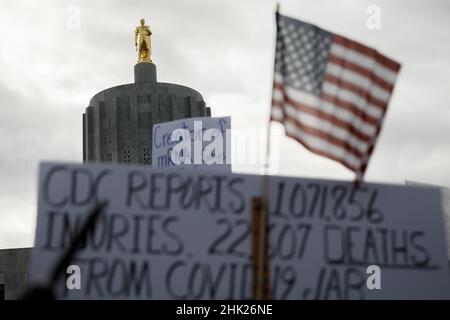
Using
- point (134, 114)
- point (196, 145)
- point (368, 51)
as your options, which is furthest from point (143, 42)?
point (368, 51)

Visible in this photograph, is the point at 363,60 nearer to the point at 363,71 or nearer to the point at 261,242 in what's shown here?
the point at 363,71

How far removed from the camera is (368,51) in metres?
8.16

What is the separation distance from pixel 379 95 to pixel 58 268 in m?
4.31

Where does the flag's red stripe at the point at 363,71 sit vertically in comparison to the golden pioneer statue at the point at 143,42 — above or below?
below

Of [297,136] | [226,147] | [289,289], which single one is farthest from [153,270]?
[226,147]

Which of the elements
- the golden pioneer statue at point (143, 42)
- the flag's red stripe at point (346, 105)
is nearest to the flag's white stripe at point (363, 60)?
the flag's red stripe at point (346, 105)

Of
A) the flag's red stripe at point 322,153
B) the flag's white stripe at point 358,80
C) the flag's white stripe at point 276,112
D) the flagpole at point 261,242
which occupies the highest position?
the flag's white stripe at point 358,80

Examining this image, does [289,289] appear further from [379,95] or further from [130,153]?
[130,153]

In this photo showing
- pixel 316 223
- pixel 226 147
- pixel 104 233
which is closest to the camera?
pixel 104 233

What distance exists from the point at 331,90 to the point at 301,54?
432mm

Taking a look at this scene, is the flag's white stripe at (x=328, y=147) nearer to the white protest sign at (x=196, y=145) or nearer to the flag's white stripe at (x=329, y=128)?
the flag's white stripe at (x=329, y=128)

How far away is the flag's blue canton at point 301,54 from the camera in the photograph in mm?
8008

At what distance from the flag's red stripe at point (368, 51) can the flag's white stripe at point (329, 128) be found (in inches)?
28.6
